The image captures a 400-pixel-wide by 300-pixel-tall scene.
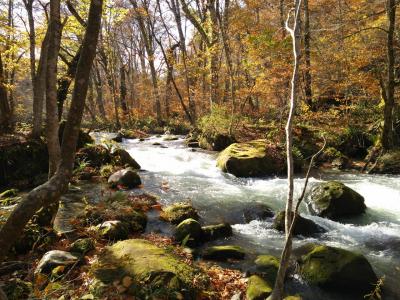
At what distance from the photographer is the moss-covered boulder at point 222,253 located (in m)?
6.14

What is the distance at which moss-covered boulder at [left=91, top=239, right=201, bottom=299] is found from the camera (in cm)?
440

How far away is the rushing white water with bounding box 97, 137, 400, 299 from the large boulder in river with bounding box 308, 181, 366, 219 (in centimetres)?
24

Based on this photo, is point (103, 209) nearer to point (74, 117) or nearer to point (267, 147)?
point (74, 117)

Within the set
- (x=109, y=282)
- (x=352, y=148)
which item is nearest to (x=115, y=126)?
(x=352, y=148)

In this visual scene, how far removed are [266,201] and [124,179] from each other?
4352 millimetres

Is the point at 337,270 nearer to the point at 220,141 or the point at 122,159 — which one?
the point at 122,159

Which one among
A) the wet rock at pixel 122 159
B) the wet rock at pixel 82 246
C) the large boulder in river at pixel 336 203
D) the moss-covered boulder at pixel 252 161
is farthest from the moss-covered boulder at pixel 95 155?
the large boulder in river at pixel 336 203

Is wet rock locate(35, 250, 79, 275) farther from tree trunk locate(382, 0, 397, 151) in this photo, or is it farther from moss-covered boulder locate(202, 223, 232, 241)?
tree trunk locate(382, 0, 397, 151)

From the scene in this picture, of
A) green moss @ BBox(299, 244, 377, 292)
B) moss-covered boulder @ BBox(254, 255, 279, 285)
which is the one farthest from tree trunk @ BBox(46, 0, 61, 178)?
green moss @ BBox(299, 244, 377, 292)

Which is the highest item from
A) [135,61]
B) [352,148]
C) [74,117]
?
[135,61]

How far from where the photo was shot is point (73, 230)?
6.56 metres

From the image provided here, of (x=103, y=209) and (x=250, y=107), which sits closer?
(x=103, y=209)

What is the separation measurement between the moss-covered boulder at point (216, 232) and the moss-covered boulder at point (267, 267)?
1.28 meters

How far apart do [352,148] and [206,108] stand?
1450cm
